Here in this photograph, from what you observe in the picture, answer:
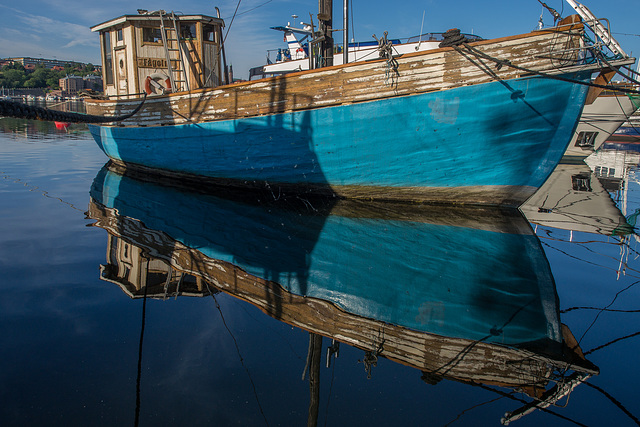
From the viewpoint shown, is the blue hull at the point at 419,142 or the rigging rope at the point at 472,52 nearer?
the rigging rope at the point at 472,52

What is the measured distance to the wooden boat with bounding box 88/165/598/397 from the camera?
3039 millimetres

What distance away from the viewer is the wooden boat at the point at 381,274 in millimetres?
3039

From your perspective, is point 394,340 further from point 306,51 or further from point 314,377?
point 306,51

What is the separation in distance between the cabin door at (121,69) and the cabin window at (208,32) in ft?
7.54

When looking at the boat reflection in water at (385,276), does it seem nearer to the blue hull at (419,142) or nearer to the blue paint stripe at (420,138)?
the blue hull at (419,142)

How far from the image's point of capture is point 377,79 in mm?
6648

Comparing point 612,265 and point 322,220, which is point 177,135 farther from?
point 612,265

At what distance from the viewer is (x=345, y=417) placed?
237 centimetres

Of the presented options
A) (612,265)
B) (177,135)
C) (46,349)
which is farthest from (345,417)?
(177,135)

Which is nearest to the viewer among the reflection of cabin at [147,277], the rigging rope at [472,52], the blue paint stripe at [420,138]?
the reflection of cabin at [147,277]

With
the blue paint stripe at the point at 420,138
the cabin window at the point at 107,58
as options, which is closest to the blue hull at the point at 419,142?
the blue paint stripe at the point at 420,138

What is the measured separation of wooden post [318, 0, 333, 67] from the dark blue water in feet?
12.5

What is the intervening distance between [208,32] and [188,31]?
0.52 m

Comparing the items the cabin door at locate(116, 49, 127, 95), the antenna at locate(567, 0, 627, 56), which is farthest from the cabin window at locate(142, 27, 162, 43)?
the antenna at locate(567, 0, 627, 56)
